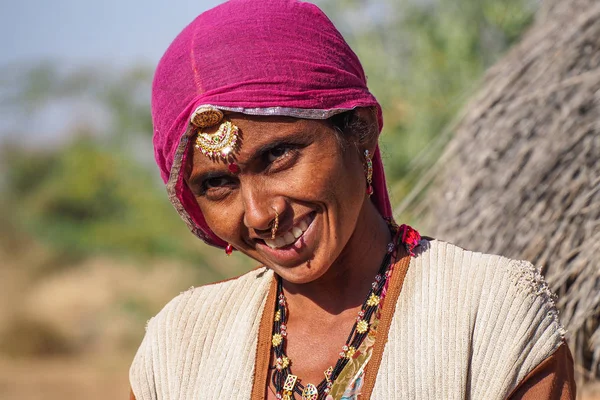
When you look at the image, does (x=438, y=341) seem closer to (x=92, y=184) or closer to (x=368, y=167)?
(x=368, y=167)

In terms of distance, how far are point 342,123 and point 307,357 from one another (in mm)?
691

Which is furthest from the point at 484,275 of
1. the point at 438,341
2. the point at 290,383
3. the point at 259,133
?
the point at 259,133

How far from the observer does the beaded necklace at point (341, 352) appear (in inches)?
91.9

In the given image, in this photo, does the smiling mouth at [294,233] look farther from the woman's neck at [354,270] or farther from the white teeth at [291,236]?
the woman's neck at [354,270]

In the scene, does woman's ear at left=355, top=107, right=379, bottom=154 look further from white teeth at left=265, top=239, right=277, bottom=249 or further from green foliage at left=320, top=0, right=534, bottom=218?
green foliage at left=320, top=0, right=534, bottom=218

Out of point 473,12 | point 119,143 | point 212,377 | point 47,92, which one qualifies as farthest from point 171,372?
point 47,92

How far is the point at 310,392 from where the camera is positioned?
91.7 inches

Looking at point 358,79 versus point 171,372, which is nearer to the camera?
point 358,79

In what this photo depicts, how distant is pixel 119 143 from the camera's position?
14672mm

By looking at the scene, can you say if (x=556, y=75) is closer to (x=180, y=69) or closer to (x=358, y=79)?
(x=358, y=79)

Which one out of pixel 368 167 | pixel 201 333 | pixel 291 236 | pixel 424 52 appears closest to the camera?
pixel 291 236

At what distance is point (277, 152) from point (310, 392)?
0.69 metres

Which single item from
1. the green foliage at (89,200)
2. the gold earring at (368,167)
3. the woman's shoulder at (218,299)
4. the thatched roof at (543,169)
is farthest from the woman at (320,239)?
the green foliage at (89,200)

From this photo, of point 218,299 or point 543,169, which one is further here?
point 543,169
